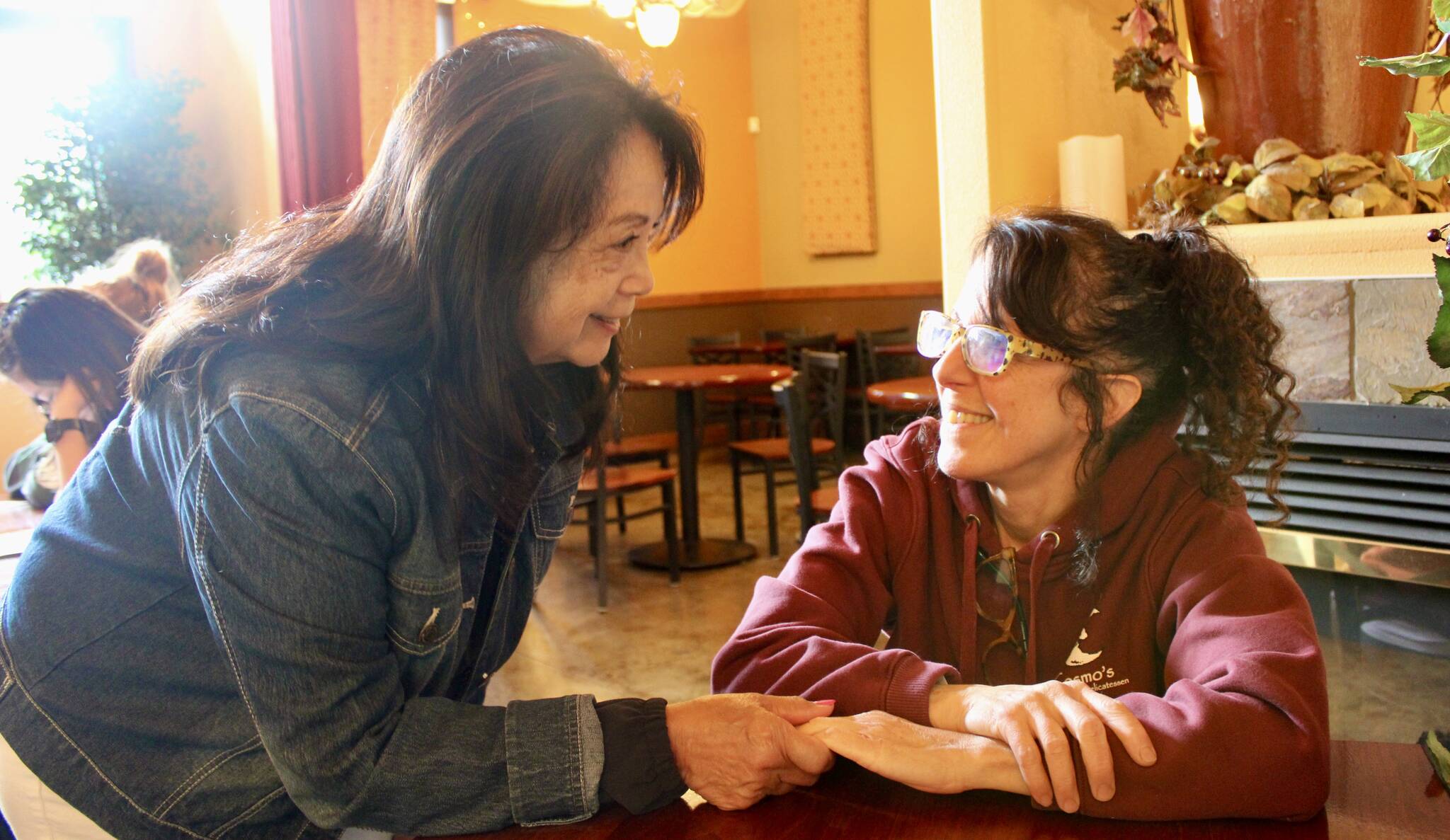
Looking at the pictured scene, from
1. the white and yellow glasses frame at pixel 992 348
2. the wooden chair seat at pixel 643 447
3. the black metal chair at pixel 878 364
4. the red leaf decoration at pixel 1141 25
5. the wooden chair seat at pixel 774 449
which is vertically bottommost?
the wooden chair seat at pixel 774 449

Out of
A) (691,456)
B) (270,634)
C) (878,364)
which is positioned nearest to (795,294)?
(878,364)

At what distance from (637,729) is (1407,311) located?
1.98 metres

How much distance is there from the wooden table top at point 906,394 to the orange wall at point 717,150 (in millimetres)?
3753

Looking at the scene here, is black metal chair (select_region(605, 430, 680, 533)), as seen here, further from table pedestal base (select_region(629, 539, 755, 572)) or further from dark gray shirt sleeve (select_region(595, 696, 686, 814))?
dark gray shirt sleeve (select_region(595, 696, 686, 814))

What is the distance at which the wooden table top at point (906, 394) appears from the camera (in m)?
4.48

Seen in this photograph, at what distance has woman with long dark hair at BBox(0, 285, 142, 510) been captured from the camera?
2.86 m

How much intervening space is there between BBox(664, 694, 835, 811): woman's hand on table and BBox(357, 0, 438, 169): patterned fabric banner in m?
5.86

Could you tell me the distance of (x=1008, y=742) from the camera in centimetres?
99

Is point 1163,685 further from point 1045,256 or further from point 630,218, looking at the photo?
point 630,218

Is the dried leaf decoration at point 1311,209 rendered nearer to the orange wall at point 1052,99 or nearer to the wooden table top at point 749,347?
the orange wall at point 1052,99

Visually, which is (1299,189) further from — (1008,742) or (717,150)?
(717,150)

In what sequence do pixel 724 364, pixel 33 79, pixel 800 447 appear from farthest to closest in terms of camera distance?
pixel 724 364 < pixel 33 79 < pixel 800 447

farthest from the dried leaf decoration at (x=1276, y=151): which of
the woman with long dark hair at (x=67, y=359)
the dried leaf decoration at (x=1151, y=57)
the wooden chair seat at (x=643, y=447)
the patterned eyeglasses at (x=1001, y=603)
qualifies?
the wooden chair seat at (x=643, y=447)

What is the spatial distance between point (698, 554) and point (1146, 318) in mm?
4185
